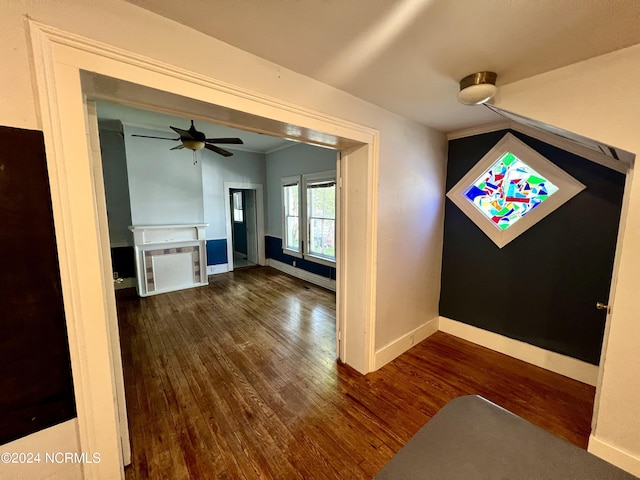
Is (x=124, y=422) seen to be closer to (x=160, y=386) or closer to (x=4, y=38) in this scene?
(x=160, y=386)

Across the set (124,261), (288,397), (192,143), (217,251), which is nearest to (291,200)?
(217,251)

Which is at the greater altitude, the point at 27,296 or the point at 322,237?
the point at 27,296

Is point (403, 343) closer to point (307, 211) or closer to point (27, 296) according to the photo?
point (27, 296)

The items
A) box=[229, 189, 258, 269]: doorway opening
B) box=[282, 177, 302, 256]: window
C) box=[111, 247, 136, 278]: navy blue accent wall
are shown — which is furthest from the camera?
box=[229, 189, 258, 269]: doorway opening

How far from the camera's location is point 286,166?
5410 mm

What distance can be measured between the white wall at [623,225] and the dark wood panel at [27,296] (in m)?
2.56

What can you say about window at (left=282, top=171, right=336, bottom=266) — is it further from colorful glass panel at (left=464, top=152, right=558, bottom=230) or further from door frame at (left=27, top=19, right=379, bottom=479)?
door frame at (left=27, top=19, right=379, bottom=479)

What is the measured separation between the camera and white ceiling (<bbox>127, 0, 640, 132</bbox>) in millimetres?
1034

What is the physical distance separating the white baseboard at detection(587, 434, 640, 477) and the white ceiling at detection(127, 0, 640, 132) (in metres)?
2.18

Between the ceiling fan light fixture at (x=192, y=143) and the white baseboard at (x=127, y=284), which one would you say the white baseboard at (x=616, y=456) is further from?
the white baseboard at (x=127, y=284)

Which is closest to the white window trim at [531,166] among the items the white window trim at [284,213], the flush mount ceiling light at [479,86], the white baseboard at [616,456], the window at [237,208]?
the flush mount ceiling light at [479,86]

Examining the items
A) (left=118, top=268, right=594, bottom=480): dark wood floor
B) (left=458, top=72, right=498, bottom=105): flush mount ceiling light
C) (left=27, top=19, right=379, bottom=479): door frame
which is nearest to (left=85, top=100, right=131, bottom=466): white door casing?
(left=27, top=19, right=379, bottom=479): door frame

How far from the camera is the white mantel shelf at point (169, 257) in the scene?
426 cm

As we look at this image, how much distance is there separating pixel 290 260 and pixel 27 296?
15.3 ft
